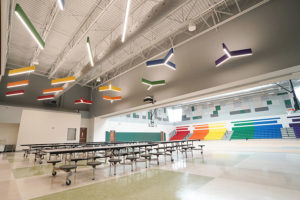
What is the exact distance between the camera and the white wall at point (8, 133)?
10.5 metres

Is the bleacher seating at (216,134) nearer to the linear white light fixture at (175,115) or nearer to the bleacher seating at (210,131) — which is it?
the bleacher seating at (210,131)

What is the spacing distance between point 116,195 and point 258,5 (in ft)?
25.3

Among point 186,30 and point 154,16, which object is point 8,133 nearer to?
point 154,16

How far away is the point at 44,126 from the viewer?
11.2 meters

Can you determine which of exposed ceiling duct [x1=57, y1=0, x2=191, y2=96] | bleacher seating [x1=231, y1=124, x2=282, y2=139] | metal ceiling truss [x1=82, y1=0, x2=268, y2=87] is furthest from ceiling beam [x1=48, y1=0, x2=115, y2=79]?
bleacher seating [x1=231, y1=124, x2=282, y2=139]

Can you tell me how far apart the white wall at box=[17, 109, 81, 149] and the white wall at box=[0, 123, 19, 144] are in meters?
1.49

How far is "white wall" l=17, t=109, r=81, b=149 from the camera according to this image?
10.4 m

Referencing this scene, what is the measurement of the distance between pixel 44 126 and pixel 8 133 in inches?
100

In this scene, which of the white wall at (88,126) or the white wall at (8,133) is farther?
the white wall at (88,126)

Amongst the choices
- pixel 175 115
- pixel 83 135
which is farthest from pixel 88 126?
pixel 175 115

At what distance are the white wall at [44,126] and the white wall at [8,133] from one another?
1.49 m

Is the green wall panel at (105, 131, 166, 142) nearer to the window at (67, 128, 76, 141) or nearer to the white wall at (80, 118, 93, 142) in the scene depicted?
the white wall at (80, 118, 93, 142)

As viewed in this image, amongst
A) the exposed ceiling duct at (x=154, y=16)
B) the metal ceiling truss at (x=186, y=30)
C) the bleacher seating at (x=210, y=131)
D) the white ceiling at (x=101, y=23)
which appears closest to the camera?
the exposed ceiling duct at (x=154, y=16)

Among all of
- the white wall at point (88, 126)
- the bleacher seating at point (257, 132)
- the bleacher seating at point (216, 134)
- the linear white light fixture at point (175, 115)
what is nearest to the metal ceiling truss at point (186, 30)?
the white wall at point (88, 126)
